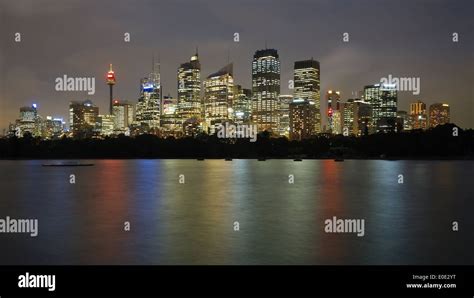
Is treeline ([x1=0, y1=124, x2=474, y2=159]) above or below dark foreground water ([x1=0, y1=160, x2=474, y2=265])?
above

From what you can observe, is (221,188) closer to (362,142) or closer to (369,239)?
(369,239)

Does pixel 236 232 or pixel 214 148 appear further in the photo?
pixel 214 148

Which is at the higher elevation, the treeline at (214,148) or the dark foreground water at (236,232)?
the treeline at (214,148)

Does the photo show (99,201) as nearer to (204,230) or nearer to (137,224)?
(137,224)

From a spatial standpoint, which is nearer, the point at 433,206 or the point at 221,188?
the point at 433,206

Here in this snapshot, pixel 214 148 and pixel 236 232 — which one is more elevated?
pixel 214 148

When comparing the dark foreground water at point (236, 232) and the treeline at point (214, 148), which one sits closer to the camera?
the dark foreground water at point (236, 232)

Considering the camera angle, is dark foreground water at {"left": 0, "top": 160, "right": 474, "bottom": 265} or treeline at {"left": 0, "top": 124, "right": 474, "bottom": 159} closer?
dark foreground water at {"left": 0, "top": 160, "right": 474, "bottom": 265}

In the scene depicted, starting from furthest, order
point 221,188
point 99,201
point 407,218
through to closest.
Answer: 1. point 221,188
2. point 99,201
3. point 407,218
